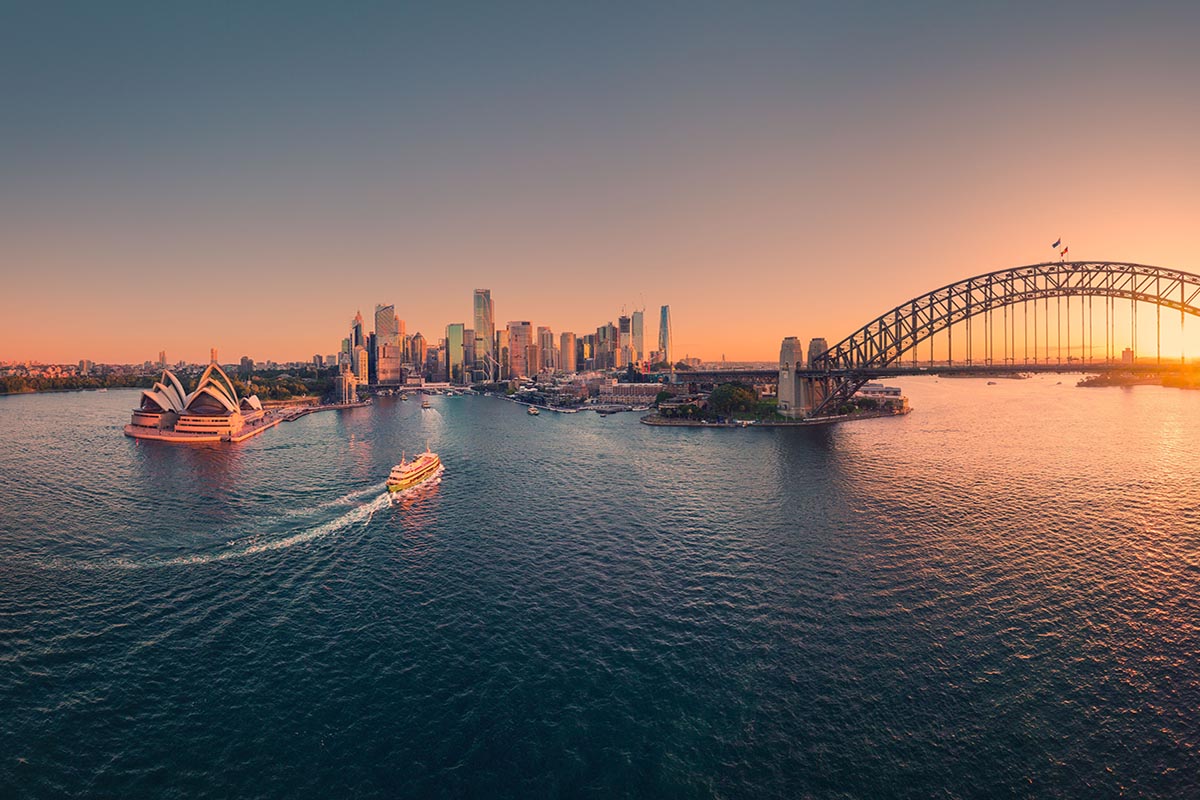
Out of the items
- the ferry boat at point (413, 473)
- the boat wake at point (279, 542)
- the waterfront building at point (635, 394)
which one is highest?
the waterfront building at point (635, 394)

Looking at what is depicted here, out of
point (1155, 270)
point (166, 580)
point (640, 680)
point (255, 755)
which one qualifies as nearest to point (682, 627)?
point (640, 680)

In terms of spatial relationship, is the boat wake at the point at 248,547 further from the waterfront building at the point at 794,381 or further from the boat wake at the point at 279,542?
the waterfront building at the point at 794,381

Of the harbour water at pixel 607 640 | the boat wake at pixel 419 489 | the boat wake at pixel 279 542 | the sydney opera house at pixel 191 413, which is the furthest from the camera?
the sydney opera house at pixel 191 413

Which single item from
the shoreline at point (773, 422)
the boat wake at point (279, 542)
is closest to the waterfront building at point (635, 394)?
the shoreline at point (773, 422)

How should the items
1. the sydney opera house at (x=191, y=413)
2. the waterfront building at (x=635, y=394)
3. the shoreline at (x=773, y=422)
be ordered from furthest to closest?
the waterfront building at (x=635, y=394) < the shoreline at (x=773, y=422) < the sydney opera house at (x=191, y=413)

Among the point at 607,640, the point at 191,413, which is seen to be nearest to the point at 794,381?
the point at 607,640

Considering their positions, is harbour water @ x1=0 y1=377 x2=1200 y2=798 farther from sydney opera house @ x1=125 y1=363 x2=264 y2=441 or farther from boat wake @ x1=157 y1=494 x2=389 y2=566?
sydney opera house @ x1=125 y1=363 x2=264 y2=441

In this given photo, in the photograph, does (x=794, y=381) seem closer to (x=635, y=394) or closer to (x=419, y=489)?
(x=635, y=394)
